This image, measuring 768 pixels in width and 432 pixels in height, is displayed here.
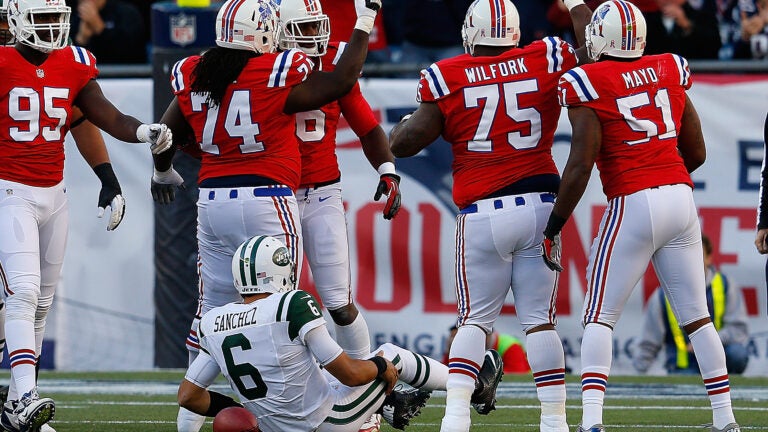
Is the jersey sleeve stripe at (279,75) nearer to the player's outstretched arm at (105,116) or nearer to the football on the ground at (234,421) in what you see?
the player's outstretched arm at (105,116)

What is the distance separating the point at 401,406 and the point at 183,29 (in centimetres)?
436

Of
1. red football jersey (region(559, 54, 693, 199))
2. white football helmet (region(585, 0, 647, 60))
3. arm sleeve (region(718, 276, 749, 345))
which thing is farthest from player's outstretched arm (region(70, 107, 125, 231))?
arm sleeve (region(718, 276, 749, 345))

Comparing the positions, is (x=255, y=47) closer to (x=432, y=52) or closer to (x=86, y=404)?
(x=86, y=404)

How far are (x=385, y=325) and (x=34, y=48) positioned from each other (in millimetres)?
3940

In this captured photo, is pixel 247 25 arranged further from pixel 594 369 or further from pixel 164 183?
pixel 594 369

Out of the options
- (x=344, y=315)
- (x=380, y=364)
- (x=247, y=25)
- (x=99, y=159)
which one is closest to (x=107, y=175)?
(x=99, y=159)

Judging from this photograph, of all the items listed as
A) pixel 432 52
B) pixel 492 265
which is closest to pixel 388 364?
pixel 492 265

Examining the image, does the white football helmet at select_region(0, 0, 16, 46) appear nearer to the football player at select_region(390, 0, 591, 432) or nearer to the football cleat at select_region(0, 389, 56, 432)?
the football cleat at select_region(0, 389, 56, 432)

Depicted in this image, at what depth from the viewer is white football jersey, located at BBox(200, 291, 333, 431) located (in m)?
5.01

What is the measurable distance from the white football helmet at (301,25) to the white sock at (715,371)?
2101 mm

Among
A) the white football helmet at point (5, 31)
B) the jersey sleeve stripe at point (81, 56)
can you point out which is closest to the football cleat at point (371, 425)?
the jersey sleeve stripe at point (81, 56)

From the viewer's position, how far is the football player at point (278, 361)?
197 inches

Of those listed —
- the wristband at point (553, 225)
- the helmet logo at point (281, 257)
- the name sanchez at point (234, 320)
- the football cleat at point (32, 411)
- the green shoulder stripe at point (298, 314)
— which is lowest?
the football cleat at point (32, 411)

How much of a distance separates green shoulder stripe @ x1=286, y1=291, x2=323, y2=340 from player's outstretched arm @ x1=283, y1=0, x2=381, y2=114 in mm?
1021
